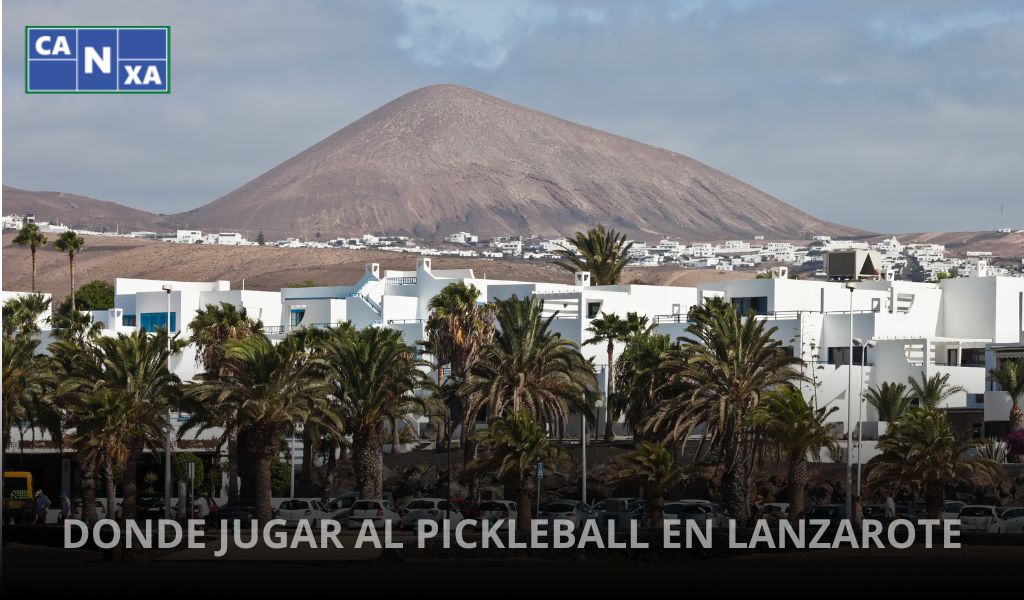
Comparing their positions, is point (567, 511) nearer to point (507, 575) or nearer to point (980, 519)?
point (980, 519)

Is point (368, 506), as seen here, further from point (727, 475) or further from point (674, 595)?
point (674, 595)

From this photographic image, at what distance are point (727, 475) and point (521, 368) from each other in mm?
9306

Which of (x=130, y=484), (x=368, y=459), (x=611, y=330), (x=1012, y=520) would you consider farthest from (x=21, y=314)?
(x=1012, y=520)

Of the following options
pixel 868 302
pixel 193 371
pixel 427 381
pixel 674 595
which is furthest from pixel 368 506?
pixel 868 302

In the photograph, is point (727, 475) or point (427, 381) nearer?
point (727, 475)

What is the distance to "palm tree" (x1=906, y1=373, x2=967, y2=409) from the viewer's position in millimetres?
69250

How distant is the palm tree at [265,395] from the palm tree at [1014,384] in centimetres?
3075

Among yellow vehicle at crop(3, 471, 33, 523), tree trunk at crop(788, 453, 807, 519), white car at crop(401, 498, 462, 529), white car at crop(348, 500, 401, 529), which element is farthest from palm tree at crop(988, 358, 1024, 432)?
yellow vehicle at crop(3, 471, 33, 523)

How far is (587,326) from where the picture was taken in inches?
3359

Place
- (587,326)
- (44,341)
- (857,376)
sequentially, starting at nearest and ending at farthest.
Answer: (857,376), (587,326), (44,341)

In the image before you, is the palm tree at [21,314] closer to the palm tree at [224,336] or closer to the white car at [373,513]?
the palm tree at [224,336]

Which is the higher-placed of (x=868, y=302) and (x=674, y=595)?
(x=868, y=302)

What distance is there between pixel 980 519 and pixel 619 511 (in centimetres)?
1280

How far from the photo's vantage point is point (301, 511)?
186ft
